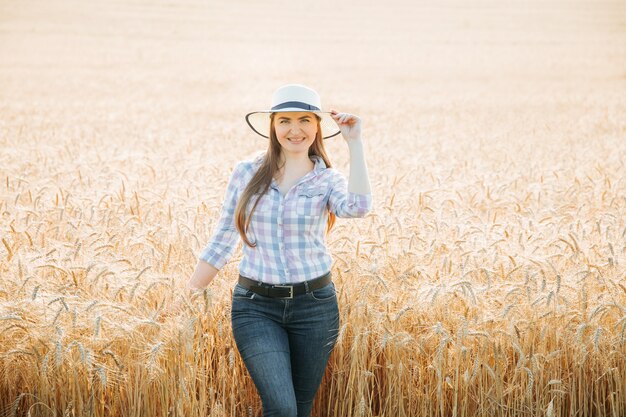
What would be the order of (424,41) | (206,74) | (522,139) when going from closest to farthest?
(522,139) → (206,74) → (424,41)

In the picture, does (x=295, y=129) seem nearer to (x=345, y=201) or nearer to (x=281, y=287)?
(x=345, y=201)

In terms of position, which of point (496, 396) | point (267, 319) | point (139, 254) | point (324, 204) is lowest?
point (496, 396)

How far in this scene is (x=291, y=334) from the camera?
2.76 m

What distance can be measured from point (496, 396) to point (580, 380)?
0.41 meters

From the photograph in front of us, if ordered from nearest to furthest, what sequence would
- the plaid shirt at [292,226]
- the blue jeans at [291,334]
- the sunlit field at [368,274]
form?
the blue jeans at [291,334] < the plaid shirt at [292,226] < the sunlit field at [368,274]

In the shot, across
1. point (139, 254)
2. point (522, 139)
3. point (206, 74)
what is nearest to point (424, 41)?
point (206, 74)

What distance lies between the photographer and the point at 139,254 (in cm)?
377

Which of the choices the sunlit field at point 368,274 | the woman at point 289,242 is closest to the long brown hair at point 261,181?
the woman at point 289,242

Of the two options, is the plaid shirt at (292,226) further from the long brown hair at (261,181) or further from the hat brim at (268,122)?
the hat brim at (268,122)

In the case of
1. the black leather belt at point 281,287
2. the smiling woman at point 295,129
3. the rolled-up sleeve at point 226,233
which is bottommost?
the black leather belt at point 281,287

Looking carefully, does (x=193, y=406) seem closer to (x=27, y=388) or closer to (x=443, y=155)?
(x=27, y=388)

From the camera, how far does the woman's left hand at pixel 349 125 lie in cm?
286

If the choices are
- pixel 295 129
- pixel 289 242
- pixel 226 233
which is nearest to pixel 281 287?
pixel 289 242

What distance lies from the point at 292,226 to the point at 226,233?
1.14 feet
